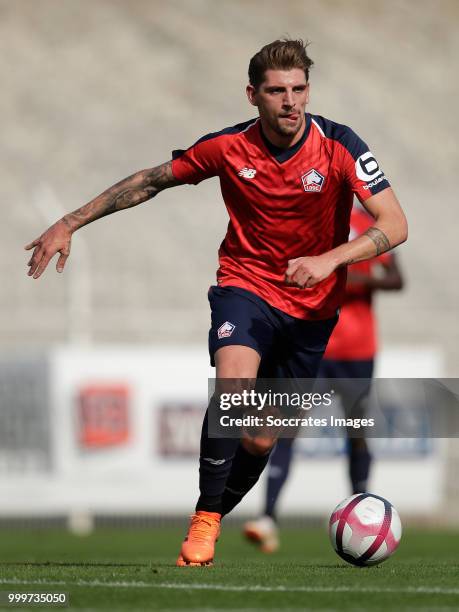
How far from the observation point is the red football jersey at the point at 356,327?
10070 millimetres

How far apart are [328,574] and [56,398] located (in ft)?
26.2

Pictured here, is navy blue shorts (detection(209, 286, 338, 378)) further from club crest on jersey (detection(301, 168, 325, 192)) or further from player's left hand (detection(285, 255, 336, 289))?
player's left hand (detection(285, 255, 336, 289))

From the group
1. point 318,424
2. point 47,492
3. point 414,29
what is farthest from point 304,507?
point 414,29

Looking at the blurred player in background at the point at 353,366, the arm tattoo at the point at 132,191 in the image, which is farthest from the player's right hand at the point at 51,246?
the blurred player in background at the point at 353,366

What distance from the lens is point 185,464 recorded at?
1345 centimetres

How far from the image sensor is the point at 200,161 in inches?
259

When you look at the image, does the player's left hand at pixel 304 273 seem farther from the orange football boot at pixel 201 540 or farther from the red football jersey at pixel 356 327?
the red football jersey at pixel 356 327

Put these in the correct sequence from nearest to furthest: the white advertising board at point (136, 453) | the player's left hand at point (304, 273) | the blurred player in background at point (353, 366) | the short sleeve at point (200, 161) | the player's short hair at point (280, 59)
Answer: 1. the player's left hand at point (304, 273)
2. the player's short hair at point (280, 59)
3. the short sleeve at point (200, 161)
4. the blurred player in background at point (353, 366)
5. the white advertising board at point (136, 453)

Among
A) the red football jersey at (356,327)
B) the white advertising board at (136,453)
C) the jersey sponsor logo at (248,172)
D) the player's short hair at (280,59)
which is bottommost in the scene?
the white advertising board at (136,453)

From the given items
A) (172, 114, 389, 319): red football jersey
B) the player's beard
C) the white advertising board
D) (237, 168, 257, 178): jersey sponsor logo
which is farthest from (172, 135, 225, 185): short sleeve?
the white advertising board

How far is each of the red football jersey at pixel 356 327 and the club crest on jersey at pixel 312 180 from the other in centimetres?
355

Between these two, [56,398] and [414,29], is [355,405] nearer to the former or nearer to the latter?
[56,398]

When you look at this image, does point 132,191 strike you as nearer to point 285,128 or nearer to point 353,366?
point 285,128

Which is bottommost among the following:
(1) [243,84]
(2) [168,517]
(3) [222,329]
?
(2) [168,517]
